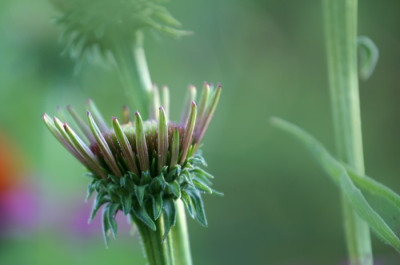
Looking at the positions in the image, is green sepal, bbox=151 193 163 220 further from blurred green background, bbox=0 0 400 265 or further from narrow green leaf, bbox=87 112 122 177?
blurred green background, bbox=0 0 400 265

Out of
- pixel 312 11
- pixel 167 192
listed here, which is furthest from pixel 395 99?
pixel 167 192

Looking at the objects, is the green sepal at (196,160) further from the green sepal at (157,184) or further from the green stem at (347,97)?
the green stem at (347,97)

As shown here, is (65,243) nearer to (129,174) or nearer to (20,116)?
(20,116)

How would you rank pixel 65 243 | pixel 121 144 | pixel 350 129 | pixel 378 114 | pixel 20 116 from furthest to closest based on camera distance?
pixel 378 114, pixel 20 116, pixel 65 243, pixel 350 129, pixel 121 144

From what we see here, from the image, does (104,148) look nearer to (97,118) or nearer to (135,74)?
(97,118)

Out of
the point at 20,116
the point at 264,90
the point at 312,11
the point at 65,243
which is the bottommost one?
the point at 65,243

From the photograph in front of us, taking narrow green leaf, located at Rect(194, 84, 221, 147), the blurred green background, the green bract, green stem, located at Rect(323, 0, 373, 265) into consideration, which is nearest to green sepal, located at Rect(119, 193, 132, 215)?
the green bract

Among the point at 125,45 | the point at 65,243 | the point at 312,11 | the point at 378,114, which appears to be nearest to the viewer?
the point at 125,45
